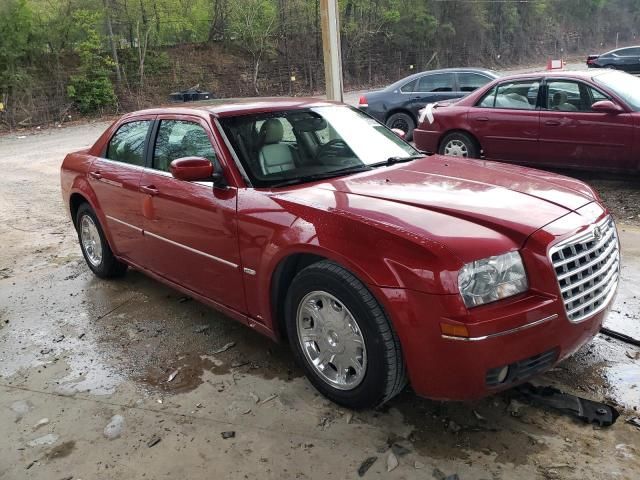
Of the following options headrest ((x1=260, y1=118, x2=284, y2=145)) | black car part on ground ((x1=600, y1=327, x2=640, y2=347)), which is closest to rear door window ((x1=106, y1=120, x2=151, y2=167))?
headrest ((x1=260, y1=118, x2=284, y2=145))

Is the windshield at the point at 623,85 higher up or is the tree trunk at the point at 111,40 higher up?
the tree trunk at the point at 111,40

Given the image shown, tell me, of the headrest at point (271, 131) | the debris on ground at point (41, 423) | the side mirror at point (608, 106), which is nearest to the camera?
the debris on ground at point (41, 423)

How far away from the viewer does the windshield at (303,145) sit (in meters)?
3.57

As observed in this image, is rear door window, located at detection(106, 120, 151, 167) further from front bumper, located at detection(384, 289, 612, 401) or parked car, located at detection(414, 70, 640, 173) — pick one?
parked car, located at detection(414, 70, 640, 173)

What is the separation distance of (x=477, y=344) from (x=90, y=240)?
4.08 meters

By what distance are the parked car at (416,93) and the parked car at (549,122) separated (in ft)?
10.7

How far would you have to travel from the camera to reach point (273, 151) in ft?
12.1

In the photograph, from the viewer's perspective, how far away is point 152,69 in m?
30.6

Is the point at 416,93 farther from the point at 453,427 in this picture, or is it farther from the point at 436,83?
the point at 453,427

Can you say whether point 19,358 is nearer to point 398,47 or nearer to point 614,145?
point 614,145

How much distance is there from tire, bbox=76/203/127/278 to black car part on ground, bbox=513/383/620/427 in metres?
3.51

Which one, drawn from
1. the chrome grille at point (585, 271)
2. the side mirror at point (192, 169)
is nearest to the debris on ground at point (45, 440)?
the side mirror at point (192, 169)

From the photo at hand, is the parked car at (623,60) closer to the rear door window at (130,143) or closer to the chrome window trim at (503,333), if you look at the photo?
the rear door window at (130,143)

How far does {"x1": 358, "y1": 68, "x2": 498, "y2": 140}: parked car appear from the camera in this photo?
11906 millimetres
